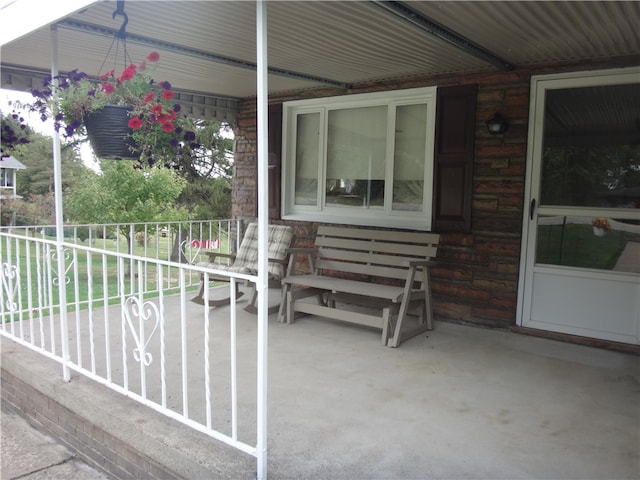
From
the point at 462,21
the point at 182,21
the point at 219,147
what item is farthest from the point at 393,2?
the point at 219,147

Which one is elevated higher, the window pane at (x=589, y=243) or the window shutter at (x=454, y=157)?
the window shutter at (x=454, y=157)

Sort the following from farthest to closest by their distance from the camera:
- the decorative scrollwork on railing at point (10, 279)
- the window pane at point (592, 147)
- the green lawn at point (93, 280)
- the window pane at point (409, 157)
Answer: the window pane at point (409, 157), the green lawn at point (93, 280), the window pane at point (592, 147), the decorative scrollwork on railing at point (10, 279)

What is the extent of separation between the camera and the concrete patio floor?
6.91 feet

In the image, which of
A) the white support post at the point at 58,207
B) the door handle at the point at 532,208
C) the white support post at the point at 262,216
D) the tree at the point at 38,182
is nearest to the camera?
the white support post at the point at 262,216

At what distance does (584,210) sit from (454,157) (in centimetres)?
112

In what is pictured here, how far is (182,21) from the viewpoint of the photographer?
304 centimetres

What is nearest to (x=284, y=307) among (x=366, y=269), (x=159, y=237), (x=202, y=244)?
(x=366, y=269)

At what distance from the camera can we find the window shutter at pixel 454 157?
4.29 m

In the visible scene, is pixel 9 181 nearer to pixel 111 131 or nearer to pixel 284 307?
pixel 284 307

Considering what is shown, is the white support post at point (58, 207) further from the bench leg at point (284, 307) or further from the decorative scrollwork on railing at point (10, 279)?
the bench leg at point (284, 307)

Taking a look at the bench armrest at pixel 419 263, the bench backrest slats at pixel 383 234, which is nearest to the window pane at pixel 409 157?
the bench backrest slats at pixel 383 234

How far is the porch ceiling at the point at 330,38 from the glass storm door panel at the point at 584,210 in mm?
366

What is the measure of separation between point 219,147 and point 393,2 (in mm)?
12398

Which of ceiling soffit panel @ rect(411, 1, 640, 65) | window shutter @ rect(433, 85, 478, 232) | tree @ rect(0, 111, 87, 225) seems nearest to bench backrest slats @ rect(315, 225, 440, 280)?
window shutter @ rect(433, 85, 478, 232)
